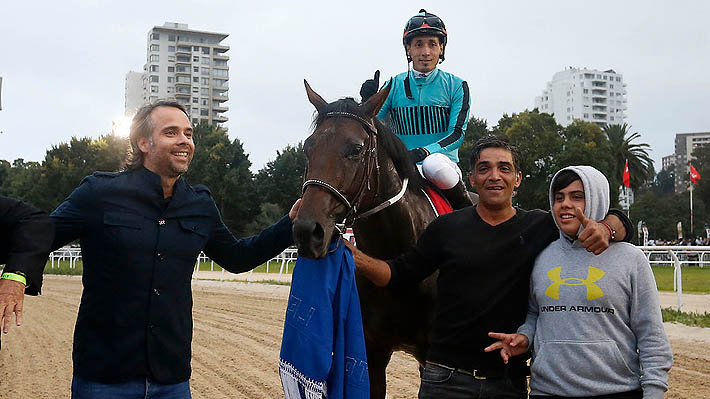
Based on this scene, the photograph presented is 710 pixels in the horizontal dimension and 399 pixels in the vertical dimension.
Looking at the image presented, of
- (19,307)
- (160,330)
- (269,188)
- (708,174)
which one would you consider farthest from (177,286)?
(708,174)

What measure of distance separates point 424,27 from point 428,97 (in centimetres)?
47

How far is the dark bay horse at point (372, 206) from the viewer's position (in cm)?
284

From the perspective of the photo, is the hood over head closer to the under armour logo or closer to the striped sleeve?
the under armour logo

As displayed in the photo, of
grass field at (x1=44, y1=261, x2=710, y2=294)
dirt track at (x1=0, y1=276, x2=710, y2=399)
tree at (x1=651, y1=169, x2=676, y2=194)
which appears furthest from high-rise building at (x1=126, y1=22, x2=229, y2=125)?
dirt track at (x1=0, y1=276, x2=710, y2=399)

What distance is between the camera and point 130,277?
2.54 metres

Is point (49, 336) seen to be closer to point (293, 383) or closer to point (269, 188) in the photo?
point (293, 383)

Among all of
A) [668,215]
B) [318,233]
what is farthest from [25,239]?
[668,215]

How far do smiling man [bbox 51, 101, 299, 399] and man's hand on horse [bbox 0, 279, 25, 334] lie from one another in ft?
1.07

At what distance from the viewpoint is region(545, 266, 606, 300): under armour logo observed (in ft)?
8.09

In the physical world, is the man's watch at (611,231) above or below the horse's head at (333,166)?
below

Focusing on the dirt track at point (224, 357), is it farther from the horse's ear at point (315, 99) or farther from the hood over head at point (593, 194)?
the hood over head at point (593, 194)

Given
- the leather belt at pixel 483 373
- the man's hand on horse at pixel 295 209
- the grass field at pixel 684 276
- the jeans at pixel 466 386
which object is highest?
the man's hand on horse at pixel 295 209

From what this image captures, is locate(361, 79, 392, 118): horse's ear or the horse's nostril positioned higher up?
locate(361, 79, 392, 118): horse's ear

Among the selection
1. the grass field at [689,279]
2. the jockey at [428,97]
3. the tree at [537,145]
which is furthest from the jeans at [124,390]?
the tree at [537,145]
